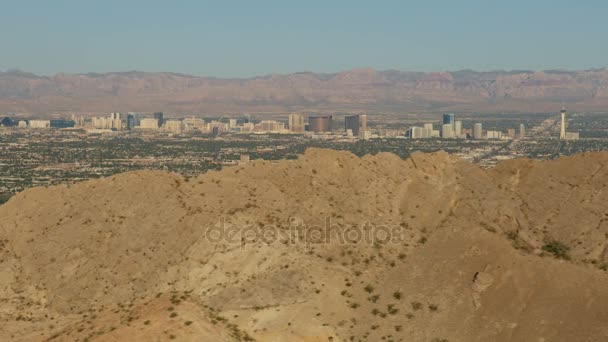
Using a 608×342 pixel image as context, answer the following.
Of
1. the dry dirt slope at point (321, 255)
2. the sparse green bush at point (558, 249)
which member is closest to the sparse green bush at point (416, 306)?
the dry dirt slope at point (321, 255)

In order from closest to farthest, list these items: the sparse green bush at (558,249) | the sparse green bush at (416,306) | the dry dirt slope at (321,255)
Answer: the dry dirt slope at (321,255) < the sparse green bush at (416,306) < the sparse green bush at (558,249)

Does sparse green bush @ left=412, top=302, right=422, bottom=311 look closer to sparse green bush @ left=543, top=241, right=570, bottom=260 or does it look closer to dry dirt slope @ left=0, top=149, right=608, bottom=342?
dry dirt slope @ left=0, top=149, right=608, bottom=342

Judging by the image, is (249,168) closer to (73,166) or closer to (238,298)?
(238,298)

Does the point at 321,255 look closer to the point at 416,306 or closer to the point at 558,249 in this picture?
the point at 416,306

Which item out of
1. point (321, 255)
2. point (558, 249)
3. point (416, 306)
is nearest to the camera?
point (416, 306)

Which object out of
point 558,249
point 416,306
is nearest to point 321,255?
point 416,306

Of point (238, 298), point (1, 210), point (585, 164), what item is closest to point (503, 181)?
point (585, 164)

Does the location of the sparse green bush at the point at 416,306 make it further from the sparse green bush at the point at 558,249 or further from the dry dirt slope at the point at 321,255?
the sparse green bush at the point at 558,249

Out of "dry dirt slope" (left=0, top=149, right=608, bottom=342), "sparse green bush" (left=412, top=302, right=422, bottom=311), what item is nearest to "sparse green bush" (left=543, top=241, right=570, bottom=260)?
"dry dirt slope" (left=0, top=149, right=608, bottom=342)

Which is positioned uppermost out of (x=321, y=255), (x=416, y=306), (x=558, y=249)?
(x=321, y=255)
